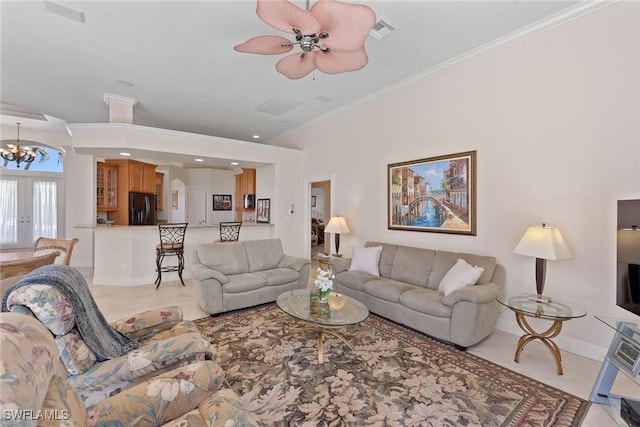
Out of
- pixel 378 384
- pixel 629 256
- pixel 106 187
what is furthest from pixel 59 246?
pixel 629 256

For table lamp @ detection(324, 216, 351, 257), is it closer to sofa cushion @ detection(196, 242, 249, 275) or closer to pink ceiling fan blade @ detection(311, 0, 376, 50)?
sofa cushion @ detection(196, 242, 249, 275)

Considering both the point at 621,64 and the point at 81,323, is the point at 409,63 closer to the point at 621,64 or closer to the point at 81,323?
the point at 621,64

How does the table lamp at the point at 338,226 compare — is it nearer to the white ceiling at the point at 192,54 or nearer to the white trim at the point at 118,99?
the white ceiling at the point at 192,54

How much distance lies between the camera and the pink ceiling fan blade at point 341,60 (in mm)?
2472

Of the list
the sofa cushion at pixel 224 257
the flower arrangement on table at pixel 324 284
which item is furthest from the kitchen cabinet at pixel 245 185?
the flower arrangement on table at pixel 324 284

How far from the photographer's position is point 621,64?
8.41 ft

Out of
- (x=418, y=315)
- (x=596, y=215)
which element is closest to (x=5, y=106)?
(x=418, y=315)

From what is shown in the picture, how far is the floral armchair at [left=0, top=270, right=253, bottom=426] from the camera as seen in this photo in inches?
31.2

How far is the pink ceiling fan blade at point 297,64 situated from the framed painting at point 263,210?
424 centimetres

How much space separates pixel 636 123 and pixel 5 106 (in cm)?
923

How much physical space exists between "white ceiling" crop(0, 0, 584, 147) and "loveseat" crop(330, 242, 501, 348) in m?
2.50

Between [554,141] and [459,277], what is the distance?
169 centimetres

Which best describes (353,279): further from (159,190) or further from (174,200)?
(174,200)

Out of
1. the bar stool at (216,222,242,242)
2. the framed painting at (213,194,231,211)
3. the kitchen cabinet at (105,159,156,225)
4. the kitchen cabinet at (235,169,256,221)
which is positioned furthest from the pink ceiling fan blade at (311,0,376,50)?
the framed painting at (213,194,231,211)
